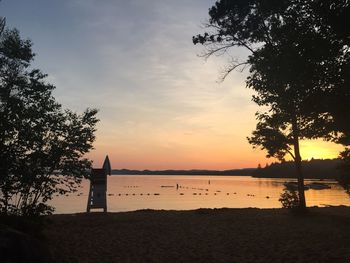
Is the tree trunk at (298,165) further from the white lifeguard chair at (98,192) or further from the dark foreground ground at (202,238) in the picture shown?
the white lifeguard chair at (98,192)

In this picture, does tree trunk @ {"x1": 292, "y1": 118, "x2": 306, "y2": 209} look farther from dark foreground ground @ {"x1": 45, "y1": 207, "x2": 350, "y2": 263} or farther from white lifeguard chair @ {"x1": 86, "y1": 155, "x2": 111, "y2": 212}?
white lifeguard chair @ {"x1": 86, "y1": 155, "x2": 111, "y2": 212}

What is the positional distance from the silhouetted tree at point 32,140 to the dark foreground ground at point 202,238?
2.08m

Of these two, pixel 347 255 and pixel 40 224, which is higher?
pixel 40 224

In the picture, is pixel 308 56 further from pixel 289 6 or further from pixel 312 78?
pixel 289 6

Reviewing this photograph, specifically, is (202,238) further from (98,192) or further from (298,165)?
(98,192)

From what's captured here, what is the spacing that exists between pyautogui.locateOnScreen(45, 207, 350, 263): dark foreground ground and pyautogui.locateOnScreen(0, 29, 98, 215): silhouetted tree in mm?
2082

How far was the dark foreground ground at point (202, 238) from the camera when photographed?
11.6m

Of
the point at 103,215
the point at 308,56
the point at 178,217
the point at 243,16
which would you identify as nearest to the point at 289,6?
the point at 308,56

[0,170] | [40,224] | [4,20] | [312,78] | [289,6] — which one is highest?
[4,20]

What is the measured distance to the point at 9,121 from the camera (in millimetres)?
13391

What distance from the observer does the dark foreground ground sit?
1158cm

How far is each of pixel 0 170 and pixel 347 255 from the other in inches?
457

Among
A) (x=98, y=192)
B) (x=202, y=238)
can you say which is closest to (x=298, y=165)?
(x=202, y=238)

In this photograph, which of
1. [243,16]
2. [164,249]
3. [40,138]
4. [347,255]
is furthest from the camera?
[243,16]
